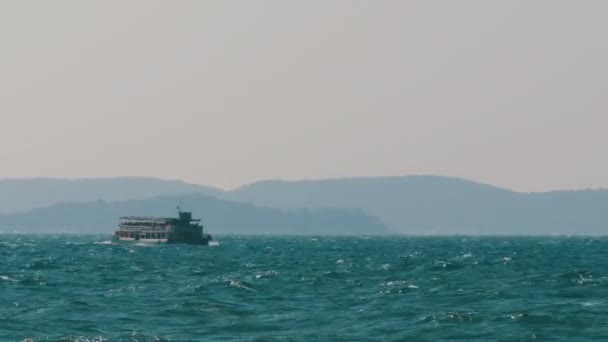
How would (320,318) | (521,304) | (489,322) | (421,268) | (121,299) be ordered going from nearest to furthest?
(489,322) < (320,318) < (521,304) < (121,299) < (421,268)

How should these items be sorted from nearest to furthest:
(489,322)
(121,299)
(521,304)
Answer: (489,322)
(521,304)
(121,299)

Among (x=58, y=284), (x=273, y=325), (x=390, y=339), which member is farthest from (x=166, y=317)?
(x=58, y=284)

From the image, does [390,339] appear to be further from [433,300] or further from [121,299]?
[121,299]

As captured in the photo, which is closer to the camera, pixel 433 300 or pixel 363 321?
pixel 363 321

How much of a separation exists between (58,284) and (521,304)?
3510 centimetres

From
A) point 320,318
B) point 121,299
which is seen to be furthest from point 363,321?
point 121,299

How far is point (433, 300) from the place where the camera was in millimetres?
64250

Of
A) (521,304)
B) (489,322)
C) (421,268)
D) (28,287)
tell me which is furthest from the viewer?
(421,268)

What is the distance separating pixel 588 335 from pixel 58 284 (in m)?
43.6

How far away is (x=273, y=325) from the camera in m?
53.2

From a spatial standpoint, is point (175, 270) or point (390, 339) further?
point (175, 270)

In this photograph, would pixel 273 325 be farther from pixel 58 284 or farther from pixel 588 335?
pixel 58 284

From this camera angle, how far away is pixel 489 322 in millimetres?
52312

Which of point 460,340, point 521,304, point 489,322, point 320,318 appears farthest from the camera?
point 521,304
